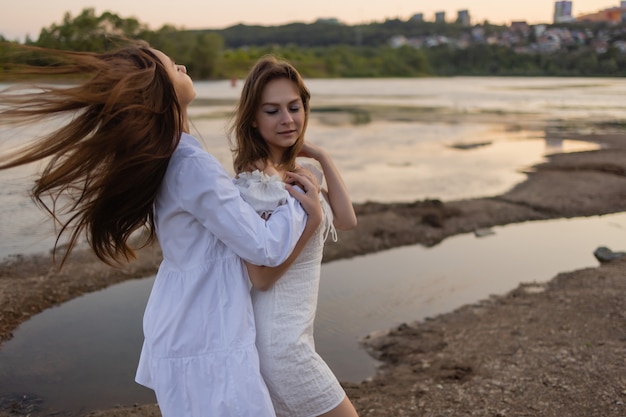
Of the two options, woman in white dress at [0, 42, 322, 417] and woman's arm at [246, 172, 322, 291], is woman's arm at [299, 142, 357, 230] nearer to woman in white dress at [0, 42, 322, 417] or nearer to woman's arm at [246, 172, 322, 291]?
woman's arm at [246, 172, 322, 291]

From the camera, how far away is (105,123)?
6.36 ft

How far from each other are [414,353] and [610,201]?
9.57 meters

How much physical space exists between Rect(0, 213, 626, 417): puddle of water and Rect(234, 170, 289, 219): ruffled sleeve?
13.0 ft

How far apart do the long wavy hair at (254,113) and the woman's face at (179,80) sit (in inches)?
14.1

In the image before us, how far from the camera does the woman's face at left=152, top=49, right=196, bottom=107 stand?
2.10 metres

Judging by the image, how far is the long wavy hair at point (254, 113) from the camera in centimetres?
254

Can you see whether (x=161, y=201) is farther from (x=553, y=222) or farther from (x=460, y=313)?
(x=553, y=222)

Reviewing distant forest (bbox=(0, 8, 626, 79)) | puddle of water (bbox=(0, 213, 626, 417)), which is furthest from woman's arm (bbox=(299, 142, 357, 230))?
distant forest (bbox=(0, 8, 626, 79))

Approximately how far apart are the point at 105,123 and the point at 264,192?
0.58 m

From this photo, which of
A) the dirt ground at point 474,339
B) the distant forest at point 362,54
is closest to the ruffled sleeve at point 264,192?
the dirt ground at point 474,339

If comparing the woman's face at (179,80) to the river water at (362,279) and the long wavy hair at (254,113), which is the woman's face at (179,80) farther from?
the river water at (362,279)

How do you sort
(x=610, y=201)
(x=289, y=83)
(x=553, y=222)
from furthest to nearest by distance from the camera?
(x=610, y=201)
(x=553, y=222)
(x=289, y=83)

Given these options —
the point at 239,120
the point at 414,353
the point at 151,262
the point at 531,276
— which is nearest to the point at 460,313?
the point at 414,353

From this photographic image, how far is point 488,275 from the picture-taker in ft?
31.2
